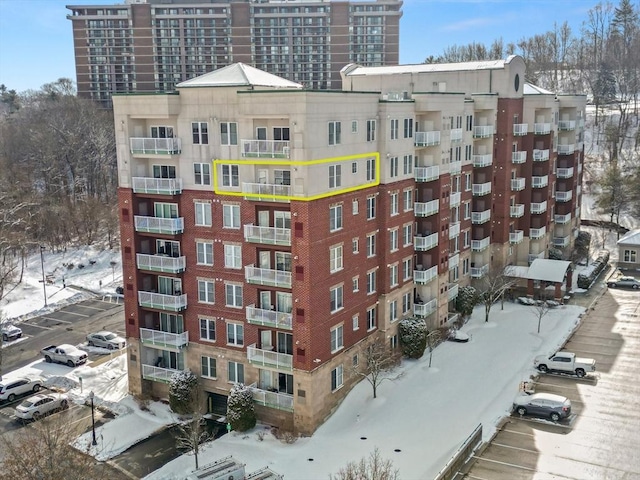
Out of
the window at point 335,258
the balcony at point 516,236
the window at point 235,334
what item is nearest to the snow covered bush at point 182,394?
the window at point 235,334

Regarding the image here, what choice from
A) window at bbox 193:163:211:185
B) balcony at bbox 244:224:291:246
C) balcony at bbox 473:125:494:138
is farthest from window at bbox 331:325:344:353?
balcony at bbox 473:125:494:138

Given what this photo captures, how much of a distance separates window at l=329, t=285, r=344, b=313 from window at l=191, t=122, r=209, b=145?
12070 mm

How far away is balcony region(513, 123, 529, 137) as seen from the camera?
63.9 m

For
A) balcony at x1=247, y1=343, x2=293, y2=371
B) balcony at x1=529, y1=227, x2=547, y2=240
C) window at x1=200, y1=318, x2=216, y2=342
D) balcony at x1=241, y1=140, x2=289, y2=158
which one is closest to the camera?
balcony at x1=241, y1=140, x2=289, y2=158

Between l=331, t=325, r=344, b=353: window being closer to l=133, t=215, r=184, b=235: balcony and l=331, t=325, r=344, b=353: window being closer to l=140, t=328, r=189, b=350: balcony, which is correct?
l=140, t=328, r=189, b=350: balcony

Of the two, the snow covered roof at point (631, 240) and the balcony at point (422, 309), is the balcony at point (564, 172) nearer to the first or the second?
the snow covered roof at point (631, 240)

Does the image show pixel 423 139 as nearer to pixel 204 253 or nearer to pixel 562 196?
pixel 204 253

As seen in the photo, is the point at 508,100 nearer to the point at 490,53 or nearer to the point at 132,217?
the point at 132,217

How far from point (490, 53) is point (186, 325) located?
135 metres

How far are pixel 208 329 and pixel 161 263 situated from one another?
17.2 feet

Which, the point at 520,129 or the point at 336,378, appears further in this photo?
the point at 520,129

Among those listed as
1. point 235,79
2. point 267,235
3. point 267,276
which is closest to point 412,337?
point 267,276

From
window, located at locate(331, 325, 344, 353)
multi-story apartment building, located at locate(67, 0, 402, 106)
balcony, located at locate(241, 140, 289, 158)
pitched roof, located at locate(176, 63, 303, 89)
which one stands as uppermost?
multi-story apartment building, located at locate(67, 0, 402, 106)

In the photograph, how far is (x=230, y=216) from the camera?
39719 mm
